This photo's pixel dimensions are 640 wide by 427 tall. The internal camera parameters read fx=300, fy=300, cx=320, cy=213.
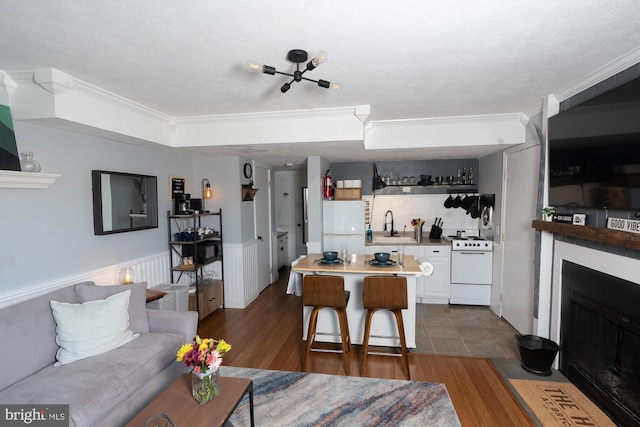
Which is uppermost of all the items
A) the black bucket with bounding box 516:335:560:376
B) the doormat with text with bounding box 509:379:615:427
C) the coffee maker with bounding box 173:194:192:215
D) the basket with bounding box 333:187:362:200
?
the basket with bounding box 333:187:362:200

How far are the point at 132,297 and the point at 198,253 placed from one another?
1.38m

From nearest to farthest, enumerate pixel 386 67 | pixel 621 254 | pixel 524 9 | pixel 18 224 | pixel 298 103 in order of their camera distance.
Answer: pixel 524 9, pixel 621 254, pixel 386 67, pixel 18 224, pixel 298 103

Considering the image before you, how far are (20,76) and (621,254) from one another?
4.36 meters

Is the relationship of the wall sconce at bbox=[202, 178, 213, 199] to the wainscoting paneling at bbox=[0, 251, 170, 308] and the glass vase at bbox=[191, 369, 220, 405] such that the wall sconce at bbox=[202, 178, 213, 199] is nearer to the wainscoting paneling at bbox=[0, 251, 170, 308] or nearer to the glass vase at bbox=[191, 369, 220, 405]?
the wainscoting paneling at bbox=[0, 251, 170, 308]

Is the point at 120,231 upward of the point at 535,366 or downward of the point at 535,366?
upward

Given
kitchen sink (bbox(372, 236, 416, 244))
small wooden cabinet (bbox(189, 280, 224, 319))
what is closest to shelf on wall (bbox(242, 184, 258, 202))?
small wooden cabinet (bbox(189, 280, 224, 319))

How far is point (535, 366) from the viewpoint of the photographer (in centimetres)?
255

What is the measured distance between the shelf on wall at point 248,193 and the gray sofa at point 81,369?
2149 mm

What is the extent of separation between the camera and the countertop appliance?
4.17 m

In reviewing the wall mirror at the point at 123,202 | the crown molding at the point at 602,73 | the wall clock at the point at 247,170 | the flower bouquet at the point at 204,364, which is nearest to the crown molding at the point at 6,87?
the wall mirror at the point at 123,202

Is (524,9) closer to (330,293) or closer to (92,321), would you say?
(330,293)

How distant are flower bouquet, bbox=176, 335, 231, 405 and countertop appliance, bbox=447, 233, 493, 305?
357 centimetres

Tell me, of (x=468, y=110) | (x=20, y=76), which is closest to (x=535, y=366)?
(x=468, y=110)

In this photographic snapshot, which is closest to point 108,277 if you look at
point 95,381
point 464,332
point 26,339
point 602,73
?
point 26,339
